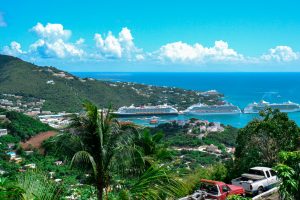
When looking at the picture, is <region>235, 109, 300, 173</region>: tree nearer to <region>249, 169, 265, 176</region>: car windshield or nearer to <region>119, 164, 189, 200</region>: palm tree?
<region>249, 169, 265, 176</region>: car windshield

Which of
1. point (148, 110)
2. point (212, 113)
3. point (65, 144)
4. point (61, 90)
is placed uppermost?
point (65, 144)

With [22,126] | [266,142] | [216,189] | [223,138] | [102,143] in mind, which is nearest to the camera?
[102,143]

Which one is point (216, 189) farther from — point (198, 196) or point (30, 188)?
point (30, 188)

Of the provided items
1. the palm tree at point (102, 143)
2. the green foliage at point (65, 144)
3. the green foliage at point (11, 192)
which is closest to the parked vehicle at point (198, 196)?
the palm tree at point (102, 143)

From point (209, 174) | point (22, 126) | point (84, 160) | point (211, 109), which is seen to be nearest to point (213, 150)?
point (22, 126)

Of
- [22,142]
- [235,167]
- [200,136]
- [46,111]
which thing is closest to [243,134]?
[235,167]

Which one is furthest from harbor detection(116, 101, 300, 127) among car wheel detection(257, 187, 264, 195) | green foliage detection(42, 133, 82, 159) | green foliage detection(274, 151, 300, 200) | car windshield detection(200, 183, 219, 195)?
green foliage detection(274, 151, 300, 200)
